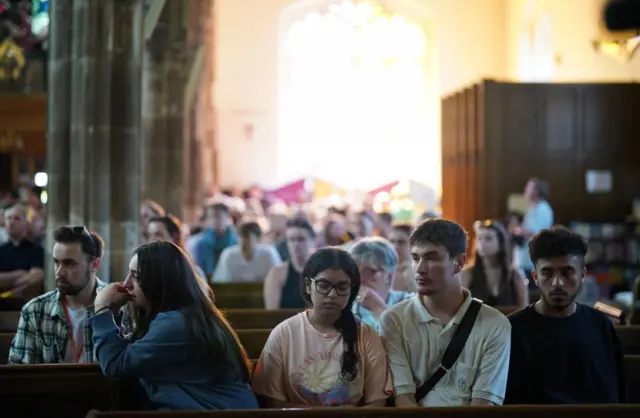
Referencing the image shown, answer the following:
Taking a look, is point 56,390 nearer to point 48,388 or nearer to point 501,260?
point 48,388

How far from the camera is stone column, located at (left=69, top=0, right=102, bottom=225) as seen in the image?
9633mm

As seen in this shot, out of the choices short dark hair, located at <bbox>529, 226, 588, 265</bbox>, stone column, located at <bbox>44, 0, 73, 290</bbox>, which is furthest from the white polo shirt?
stone column, located at <bbox>44, 0, 73, 290</bbox>

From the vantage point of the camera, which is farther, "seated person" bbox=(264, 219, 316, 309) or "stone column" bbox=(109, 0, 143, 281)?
"stone column" bbox=(109, 0, 143, 281)

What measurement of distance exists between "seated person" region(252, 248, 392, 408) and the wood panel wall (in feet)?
39.7

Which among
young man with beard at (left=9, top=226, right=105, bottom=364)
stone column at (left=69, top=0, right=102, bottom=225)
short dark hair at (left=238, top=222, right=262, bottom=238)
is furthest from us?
stone column at (left=69, top=0, right=102, bottom=225)

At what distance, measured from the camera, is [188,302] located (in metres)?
4.31

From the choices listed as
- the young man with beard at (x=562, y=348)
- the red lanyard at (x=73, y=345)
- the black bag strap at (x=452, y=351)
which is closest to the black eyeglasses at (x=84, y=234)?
the red lanyard at (x=73, y=345)

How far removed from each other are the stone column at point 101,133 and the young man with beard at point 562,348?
5.69m

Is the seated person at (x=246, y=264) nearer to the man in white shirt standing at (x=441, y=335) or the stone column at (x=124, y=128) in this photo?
the stone column at (x=124, y=128)

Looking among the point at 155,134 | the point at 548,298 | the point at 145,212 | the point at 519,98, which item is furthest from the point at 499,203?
the point at 548,298

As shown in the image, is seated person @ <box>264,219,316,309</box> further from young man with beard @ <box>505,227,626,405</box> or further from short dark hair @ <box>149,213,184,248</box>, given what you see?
young man with beard @ <box>505,227,626,405</box>

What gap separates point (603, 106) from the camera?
54.4 ft

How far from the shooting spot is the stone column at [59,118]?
386 inches

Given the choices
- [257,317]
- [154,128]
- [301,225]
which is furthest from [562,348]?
[154,128]
